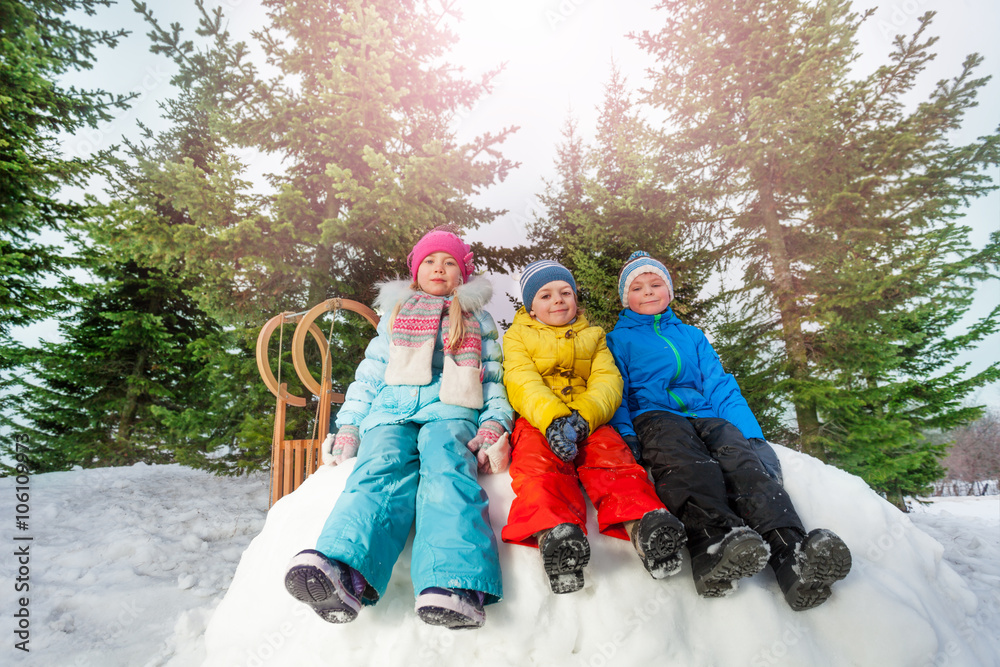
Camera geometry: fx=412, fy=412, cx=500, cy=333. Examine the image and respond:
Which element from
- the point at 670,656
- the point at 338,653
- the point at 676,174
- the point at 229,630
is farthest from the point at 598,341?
the point at 676,174

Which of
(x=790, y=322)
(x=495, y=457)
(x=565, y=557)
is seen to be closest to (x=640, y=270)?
(x=495, y=457)

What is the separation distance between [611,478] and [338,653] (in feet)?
4.04

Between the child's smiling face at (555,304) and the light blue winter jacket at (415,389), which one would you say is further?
the child's smiling face at (555,304)

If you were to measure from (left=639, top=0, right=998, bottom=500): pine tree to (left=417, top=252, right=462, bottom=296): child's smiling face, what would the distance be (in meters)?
3.82

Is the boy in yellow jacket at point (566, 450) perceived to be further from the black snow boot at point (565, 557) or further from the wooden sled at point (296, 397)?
the wooden sled at point (296, 397)

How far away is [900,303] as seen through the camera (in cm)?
461

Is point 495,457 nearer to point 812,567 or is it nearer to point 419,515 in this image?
point 419,515

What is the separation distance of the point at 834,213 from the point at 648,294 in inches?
165

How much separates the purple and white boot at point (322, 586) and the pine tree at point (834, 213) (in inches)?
193

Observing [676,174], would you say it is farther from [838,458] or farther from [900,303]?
[838,458]

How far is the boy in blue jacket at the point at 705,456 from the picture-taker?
5.02 ft

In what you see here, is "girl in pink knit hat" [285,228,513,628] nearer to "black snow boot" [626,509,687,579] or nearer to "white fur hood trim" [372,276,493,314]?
"white fur hood trim" [372,276,493,314]

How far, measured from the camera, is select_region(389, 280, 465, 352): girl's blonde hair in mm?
2387

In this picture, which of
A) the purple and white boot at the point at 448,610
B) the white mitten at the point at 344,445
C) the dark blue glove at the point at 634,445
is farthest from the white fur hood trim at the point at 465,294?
the purple and white boot at the point at 448,610
